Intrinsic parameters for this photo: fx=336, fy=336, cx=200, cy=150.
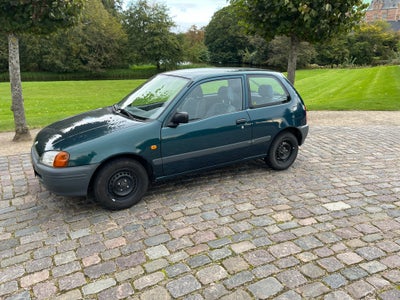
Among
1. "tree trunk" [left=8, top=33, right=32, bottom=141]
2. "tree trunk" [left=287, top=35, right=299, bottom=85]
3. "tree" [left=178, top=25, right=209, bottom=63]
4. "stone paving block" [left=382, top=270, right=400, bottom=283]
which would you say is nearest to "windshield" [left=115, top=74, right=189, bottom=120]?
"stone paving block" [left=382, top=270, right=400, bottom=283]

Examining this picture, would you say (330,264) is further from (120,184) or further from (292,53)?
(292,53)

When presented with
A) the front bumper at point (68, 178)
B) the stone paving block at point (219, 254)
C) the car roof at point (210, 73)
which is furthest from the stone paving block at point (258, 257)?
the car roof at point (210, 73)

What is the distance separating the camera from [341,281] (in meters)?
2.99

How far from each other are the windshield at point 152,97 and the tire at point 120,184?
0.75 metres

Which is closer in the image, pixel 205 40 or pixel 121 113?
pixel 121 113

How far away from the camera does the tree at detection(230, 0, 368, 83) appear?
8.60 metres

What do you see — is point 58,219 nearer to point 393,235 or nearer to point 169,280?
point 169,280

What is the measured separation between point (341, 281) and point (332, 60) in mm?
60293

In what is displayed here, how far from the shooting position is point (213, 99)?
495 cm

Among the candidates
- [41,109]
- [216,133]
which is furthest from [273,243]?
[41,109]

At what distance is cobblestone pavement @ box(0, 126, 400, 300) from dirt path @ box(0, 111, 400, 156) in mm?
3296

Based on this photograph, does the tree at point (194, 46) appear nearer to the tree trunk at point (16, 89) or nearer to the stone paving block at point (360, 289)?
the tree trunk at point (16, 89)

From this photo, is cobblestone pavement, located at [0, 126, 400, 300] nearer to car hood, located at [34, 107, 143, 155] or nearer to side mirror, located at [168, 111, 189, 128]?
car hood, located at [34, 107, 143, 155]

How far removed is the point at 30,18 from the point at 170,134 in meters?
4.48
